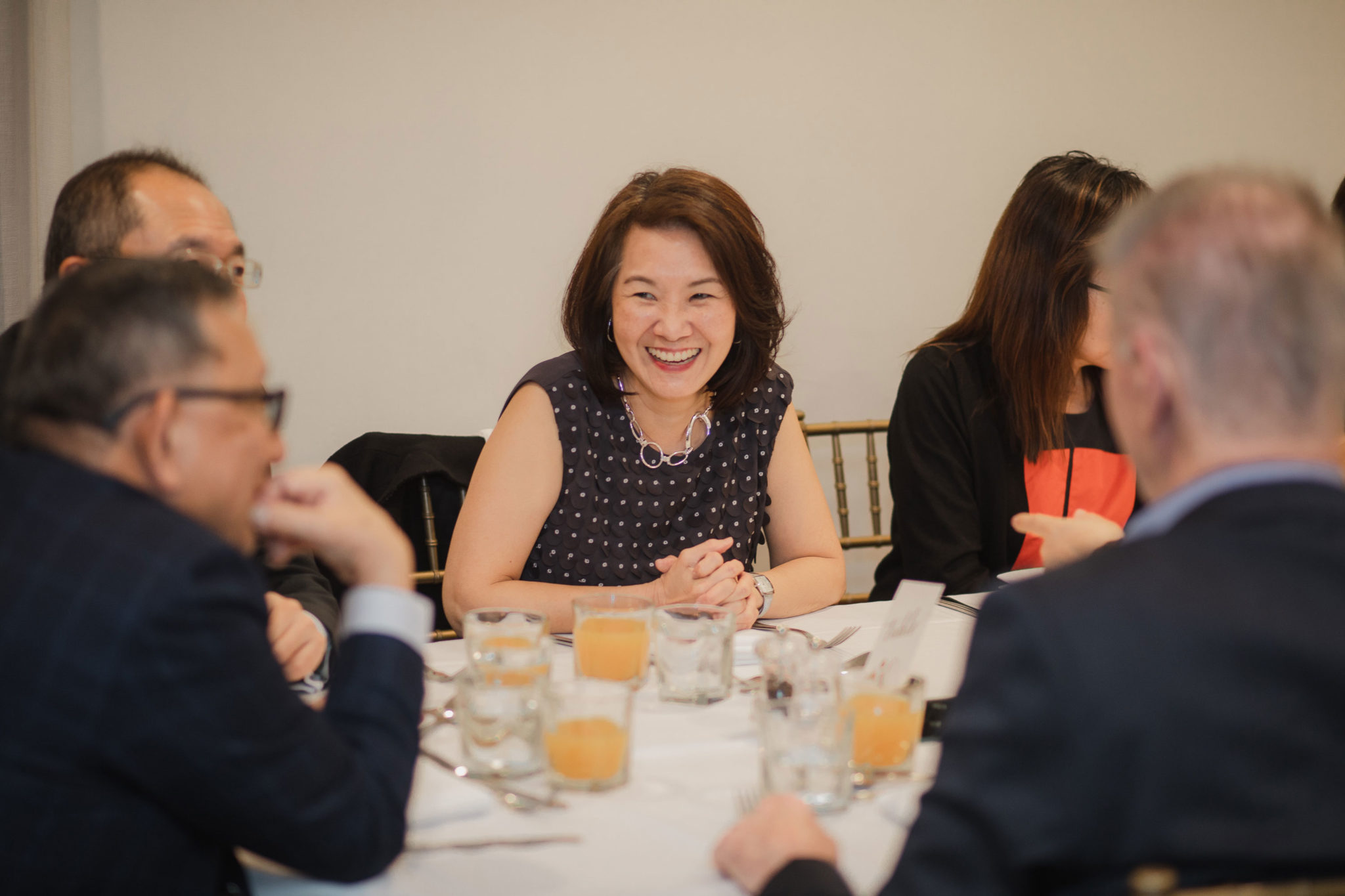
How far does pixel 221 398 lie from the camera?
3.04 ft

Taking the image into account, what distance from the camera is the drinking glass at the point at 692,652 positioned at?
1452mm

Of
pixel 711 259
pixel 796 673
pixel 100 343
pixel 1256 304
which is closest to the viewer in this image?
pixel 1256 304

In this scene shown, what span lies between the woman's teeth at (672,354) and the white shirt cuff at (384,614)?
1205mm

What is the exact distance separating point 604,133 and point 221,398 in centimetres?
284

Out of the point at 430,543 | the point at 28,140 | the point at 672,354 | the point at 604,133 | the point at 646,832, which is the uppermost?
the point at 604,133

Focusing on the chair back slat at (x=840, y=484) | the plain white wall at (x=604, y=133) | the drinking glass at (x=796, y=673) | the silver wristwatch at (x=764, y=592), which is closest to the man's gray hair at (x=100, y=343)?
the drinking glass at (x=796, y=673)

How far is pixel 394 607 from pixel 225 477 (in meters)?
0.21

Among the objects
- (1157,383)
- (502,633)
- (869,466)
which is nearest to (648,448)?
(502,633)

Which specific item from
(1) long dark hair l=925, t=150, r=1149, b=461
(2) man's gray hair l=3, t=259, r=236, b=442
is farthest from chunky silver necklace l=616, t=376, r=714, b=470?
(2) man's gray hair l=3, t=259, r=236, b=442

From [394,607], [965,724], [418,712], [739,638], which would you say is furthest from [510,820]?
[739,638]

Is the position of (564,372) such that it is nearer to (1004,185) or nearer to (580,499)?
(580,499)

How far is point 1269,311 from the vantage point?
2.56ft

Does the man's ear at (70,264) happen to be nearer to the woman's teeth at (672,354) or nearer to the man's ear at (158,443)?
the man's ear at (158,443)

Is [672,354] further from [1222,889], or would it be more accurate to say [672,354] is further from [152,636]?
[1222,889]
